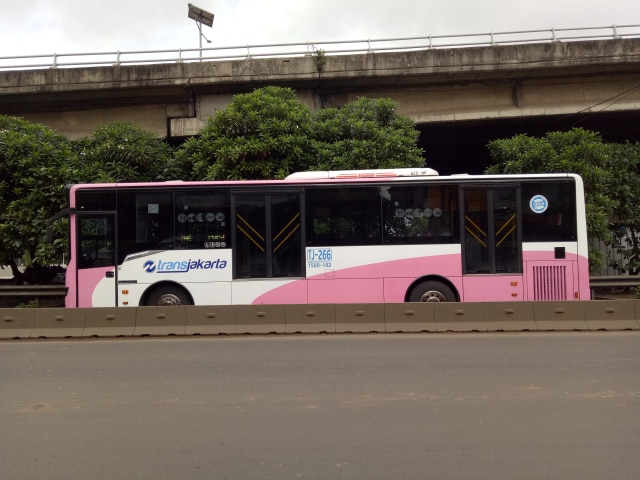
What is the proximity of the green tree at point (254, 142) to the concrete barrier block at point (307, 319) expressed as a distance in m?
5.38

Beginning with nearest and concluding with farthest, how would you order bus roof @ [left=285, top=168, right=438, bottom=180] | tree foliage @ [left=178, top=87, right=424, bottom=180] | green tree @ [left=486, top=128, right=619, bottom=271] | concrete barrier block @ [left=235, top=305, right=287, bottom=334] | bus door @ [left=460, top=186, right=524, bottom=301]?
1. concrete barrier block @ [left=235, top=305, right=287, bottom=334]
2. bus door @ [left=460, top=186, right=524, bottom=301]
3. bus roof @ [left=285, top=168, right=438, bottom=180]
4. green tree @ [left=486, top=128, right=619, bottom=271]
5. tree foliage @ [left=178, top=87, right=424, bottom=180]

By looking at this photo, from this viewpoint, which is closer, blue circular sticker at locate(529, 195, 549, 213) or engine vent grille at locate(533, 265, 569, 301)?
engine vent grille at locate(533, 265, 569, 301)

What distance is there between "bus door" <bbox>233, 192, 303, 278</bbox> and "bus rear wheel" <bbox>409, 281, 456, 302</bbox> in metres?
2.42

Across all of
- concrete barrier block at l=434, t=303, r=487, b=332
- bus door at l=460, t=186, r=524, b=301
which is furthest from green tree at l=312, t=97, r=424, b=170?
concrete barrier block at l=434, t=303, r=487, b=332

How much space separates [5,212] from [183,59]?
24.2 ft

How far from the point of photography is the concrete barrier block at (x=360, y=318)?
380 inches

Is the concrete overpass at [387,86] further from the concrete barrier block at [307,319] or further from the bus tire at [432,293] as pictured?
the concrete barrier block at [307,319]

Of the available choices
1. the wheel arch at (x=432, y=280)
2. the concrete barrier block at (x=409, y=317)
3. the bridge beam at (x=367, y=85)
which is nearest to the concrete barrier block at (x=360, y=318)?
the concrete barrier block at (x=409, y=317)

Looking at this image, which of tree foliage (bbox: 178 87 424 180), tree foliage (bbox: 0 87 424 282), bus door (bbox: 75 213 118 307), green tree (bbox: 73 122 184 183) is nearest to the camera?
bus door (bbox: 75 213 118 307)

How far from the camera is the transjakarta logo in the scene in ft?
35.0

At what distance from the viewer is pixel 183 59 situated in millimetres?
17312

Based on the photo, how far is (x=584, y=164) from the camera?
1395 cm

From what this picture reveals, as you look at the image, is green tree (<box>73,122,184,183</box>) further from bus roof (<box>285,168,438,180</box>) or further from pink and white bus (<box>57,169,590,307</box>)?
bus roof (<box>285,168,438,180</box>)

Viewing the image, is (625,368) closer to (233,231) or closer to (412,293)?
(412,293)
